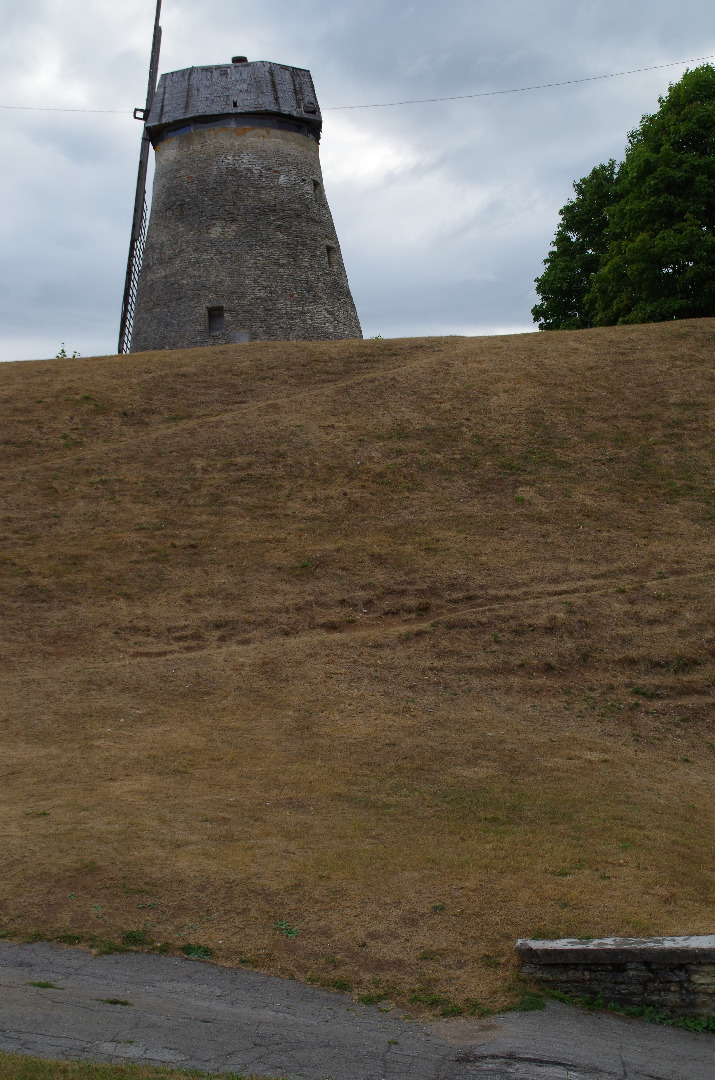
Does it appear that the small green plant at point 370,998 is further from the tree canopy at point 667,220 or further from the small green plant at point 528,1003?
the tree canopy at point 667,220

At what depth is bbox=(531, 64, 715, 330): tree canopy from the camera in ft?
96.0

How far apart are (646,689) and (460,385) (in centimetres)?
1142

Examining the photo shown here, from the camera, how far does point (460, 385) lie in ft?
79.1

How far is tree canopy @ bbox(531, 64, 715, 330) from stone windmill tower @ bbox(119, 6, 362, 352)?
28.8 feet

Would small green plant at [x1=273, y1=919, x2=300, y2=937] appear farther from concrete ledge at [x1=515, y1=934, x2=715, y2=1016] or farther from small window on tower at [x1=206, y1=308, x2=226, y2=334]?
small window on tower at [x1=206, y1=308, x2=226, y2=334]

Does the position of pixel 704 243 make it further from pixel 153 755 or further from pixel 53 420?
pixel 153 755

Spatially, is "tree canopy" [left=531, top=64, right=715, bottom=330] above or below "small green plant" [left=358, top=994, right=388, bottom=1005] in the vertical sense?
above

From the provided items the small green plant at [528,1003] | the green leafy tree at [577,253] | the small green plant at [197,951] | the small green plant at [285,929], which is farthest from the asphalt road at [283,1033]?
the green leafy tree at [577,253]

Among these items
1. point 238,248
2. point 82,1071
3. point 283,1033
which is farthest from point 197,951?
point 238,248

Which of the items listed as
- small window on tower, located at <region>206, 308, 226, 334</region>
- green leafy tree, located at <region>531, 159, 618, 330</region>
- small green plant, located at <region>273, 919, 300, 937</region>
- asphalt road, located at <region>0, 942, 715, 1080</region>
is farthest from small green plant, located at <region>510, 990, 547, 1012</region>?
green leafy tree, located at <region>531, 159, 618, 330</region>

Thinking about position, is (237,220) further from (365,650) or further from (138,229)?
(365,650)

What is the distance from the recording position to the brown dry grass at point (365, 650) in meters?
8.49

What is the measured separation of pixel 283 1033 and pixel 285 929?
1442 mm

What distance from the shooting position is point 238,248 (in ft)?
101
